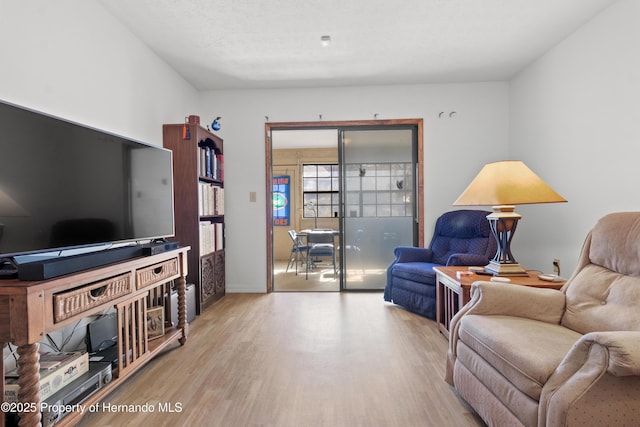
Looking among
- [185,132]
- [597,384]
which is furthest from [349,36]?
[597,384]

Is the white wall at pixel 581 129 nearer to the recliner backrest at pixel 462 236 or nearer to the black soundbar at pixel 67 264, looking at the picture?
the recliner backrest at pixel 462 236

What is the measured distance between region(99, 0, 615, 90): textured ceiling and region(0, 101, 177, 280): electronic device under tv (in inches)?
47.2

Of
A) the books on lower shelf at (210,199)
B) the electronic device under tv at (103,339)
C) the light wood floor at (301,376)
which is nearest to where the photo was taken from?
the light wood floor at (301,376)

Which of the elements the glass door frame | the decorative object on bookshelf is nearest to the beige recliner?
the glass door frame

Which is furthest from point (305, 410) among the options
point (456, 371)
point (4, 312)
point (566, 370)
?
point (4, 312)

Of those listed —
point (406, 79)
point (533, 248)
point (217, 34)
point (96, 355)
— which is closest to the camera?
point (96, 355)

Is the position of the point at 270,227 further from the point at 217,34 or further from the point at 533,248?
the point at 533,248

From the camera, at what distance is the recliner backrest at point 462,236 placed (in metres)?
3.47

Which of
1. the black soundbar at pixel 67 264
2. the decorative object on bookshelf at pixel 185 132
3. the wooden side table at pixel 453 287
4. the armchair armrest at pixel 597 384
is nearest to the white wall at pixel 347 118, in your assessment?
the decorative object on bookshelf at pixel 185 132

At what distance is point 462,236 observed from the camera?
369cm

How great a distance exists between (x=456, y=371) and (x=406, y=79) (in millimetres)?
3338

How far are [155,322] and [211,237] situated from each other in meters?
1.40

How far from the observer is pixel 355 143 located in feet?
14.4

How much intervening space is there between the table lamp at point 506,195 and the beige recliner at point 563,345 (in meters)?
0.54
